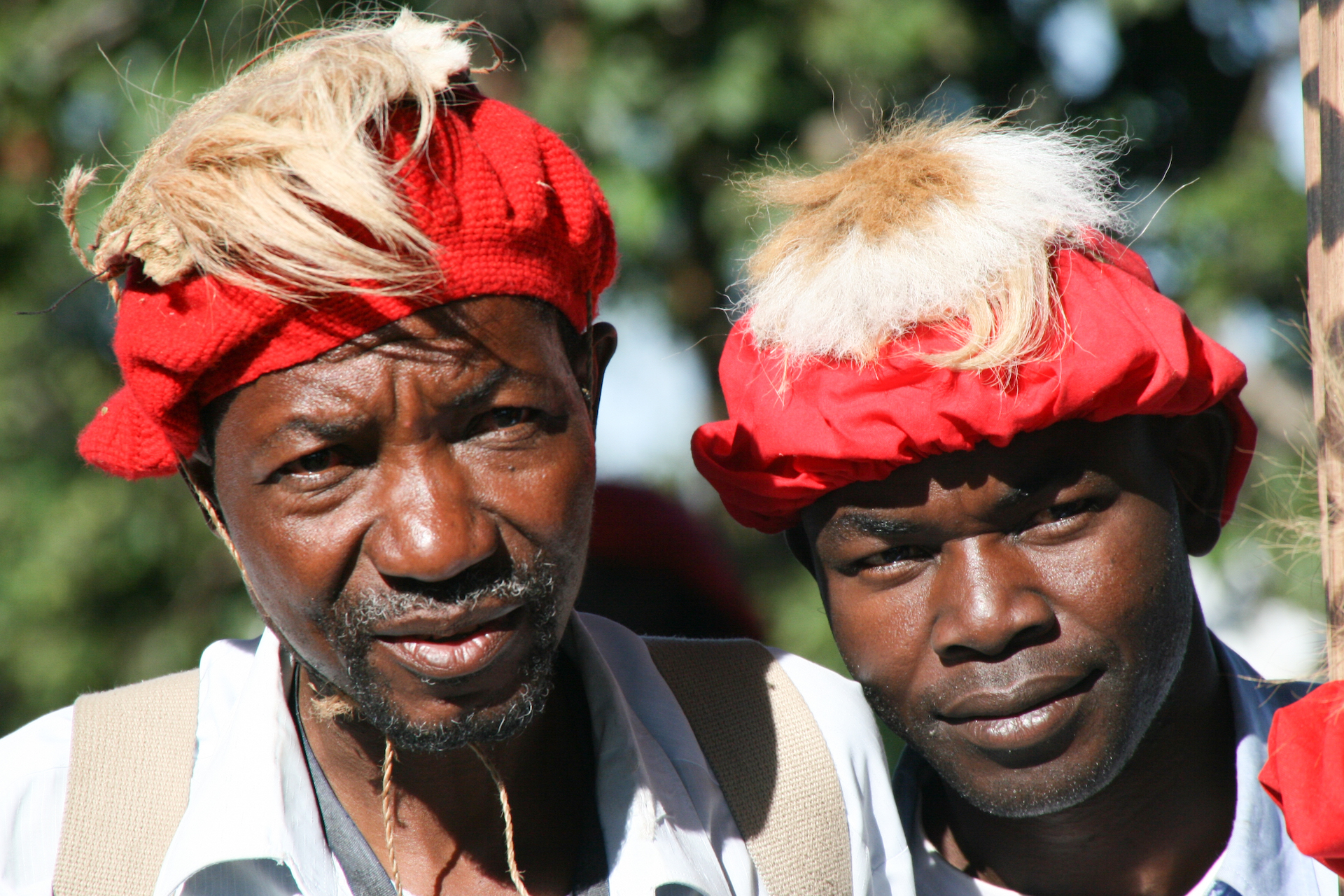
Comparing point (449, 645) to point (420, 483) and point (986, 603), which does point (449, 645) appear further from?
point (986, 603)

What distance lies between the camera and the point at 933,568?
2000mm

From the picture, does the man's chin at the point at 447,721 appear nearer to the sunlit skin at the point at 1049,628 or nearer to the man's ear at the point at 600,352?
the man's ear at the point at 600,352

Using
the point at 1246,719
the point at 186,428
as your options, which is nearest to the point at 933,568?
the point at 1246,719

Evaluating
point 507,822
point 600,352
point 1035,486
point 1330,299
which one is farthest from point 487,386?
point 1330,299

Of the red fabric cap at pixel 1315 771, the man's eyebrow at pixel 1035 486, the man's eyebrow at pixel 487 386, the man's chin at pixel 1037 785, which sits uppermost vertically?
the man's eyebrow at pixel 487 386

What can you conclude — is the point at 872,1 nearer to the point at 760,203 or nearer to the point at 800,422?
the point at 760,203

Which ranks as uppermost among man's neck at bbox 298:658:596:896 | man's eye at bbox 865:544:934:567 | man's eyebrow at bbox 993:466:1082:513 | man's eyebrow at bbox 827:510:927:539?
man's eyebrow at bbox 993:466:1082:513

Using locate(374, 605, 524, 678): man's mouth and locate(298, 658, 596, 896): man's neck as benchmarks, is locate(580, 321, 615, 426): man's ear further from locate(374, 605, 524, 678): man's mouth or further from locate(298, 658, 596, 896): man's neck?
locate(298, 658, 596, 896): man's neck

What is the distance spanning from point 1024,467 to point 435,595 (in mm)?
903

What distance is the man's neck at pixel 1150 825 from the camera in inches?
83.4

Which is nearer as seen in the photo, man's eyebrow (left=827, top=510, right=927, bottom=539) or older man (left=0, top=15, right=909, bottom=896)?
older man (left=0, top=15, right=909, bottom=896)

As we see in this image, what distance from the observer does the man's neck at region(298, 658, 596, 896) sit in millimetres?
1889

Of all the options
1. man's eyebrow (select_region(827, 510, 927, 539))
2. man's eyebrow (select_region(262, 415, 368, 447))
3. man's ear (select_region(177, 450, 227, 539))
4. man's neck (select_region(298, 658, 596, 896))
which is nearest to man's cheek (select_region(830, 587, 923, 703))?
man's eyebrow (select_region(827, 510, 927, 539))

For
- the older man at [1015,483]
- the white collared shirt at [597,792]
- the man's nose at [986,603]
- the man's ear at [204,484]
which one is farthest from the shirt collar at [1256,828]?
the man's ear at [204,484]
